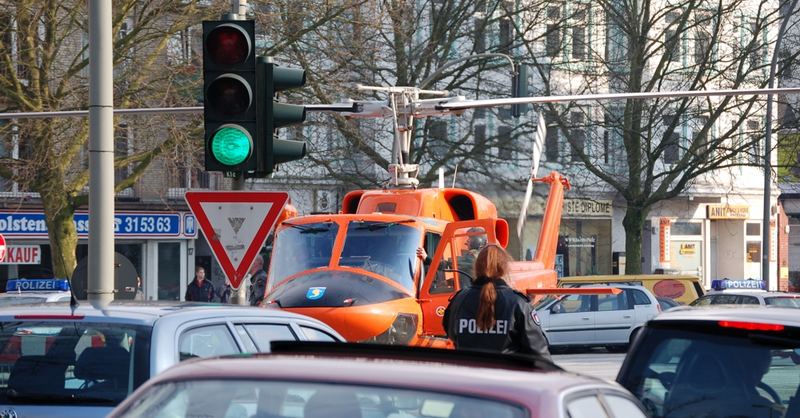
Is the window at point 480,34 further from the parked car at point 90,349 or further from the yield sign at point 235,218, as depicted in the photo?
the parked car at point 90,349

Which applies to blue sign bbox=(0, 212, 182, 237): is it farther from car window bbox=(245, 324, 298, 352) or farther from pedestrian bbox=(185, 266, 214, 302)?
car window bbox=(245, 324, 298, 352)

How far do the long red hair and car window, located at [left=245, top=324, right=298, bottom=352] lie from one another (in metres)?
1.39

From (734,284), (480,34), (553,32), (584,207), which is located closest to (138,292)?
(480,34)

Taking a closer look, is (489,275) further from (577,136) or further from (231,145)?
(577,136)

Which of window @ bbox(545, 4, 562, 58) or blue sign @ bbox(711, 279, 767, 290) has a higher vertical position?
window @ bbox(545, 4, 562, 58)

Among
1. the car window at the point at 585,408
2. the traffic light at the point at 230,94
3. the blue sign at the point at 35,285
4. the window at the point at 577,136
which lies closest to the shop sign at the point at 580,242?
the window at the point at 577,136

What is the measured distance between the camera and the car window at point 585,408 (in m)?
3.72

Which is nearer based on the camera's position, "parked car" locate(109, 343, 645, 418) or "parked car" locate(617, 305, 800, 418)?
"parked car" locate(109, 343, 645, 418)

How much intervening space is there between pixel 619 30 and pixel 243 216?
30154 millimetres

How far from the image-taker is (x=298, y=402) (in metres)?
3.72

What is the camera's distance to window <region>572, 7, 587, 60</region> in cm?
3547

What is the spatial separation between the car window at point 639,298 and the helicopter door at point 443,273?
13.4 meters

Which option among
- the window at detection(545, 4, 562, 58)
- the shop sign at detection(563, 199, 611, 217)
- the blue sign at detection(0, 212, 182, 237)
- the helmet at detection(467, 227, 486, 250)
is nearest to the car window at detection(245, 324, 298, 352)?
the helmet at detection(467, 227, 486, 250)

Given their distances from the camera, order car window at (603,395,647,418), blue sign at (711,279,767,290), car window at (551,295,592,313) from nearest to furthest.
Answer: car window at (603,395,647,418) → car window at (551,295,592,313) → blue sign at (711,279,767,290)
